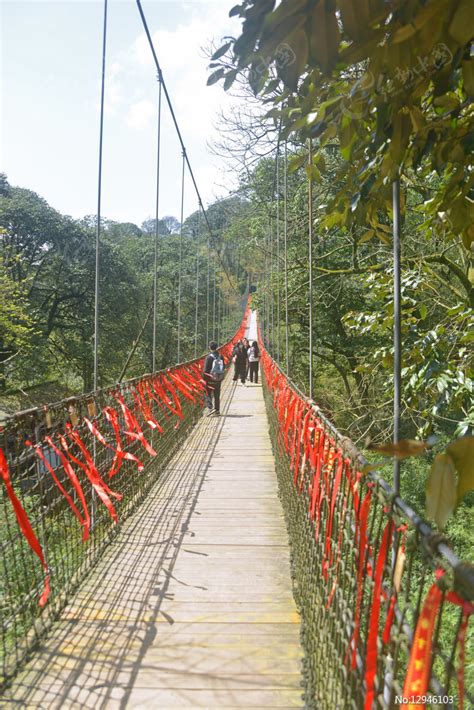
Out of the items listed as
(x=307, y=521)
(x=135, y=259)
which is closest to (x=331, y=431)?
(x=307, y=521)

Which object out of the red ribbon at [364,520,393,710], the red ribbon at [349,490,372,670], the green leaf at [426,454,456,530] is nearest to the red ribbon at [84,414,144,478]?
the red ribbon at [349,490,372,670]

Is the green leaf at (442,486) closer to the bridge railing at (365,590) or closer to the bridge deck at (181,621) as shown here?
the bridge railing at (365,590)

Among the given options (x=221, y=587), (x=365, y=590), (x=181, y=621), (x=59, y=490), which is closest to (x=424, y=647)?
(x=365, y=590)

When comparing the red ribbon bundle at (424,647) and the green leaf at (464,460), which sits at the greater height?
the green leaf at (464,460)

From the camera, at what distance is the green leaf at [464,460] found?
0.60 m

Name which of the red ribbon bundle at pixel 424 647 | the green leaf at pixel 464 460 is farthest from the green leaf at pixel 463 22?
the red ribbon bundle at pixel 424 647

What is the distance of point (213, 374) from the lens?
24.6ft

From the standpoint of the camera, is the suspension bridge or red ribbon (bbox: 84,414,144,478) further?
red ribbon (bbox: 84,414,144,478)

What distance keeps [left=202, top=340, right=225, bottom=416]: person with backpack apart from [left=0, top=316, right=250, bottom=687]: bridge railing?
294cm

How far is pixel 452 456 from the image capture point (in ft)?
1.97

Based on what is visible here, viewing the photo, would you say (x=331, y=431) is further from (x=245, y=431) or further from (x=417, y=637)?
(x=245, y=431)

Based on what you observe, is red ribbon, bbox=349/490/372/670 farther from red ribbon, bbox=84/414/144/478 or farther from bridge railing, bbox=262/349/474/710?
red ribbon, bbox=84/414/144/478

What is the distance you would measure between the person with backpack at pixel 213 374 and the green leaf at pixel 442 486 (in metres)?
6.71

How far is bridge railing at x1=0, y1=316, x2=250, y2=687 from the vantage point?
1916mm
